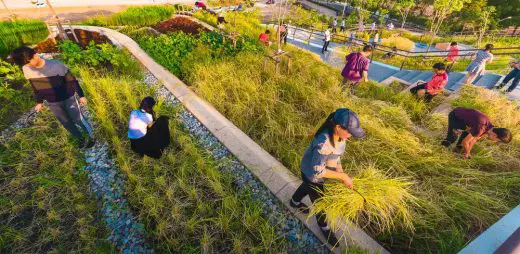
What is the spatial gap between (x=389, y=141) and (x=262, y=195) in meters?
A: 2.22

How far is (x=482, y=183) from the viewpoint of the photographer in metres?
3.10

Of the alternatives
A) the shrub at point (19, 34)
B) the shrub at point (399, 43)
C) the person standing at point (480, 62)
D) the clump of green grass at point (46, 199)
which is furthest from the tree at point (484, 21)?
the shrub at point (19, 34)

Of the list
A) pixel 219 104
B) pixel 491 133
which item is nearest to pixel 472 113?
pixel 491 133

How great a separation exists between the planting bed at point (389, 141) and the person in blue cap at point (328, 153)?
0.32m

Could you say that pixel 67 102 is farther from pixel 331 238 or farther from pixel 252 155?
pixel 331 238

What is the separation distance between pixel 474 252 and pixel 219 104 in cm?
388

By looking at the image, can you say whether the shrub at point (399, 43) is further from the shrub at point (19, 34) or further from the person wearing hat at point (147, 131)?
the shrub at point (19, 34)

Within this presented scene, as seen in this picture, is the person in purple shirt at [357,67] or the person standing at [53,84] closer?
the person standing at [53,84]

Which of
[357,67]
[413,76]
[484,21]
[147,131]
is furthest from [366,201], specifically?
[484,21]

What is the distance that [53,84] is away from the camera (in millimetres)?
2967

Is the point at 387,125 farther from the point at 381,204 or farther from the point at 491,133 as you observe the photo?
the point at 381,204

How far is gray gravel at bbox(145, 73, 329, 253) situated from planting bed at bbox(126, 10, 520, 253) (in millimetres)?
515

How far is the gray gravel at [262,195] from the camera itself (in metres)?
2.45

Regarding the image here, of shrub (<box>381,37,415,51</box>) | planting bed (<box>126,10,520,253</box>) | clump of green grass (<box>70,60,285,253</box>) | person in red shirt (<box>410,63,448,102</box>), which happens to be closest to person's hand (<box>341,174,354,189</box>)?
planting bed (<box>126,10,520,253</box>)
